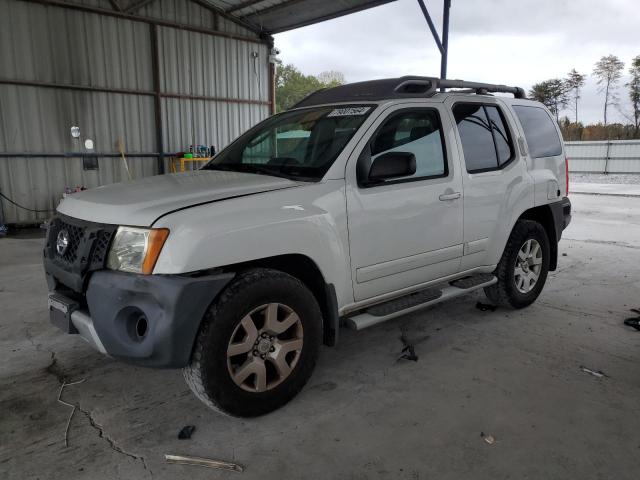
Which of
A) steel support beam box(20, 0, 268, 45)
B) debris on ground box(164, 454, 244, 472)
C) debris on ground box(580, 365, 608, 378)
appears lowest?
debris on ground box(580, 365, 608, 378)

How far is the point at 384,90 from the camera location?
3641 mm

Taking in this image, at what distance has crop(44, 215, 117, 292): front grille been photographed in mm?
2527

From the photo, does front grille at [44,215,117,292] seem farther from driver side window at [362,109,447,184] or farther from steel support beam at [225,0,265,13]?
steel support beam at [225,0,265,13]

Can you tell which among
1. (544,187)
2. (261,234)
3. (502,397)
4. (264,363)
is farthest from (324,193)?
(544,187)

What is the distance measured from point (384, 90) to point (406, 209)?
3.19ft

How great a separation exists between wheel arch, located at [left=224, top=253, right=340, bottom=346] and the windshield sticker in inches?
43.7

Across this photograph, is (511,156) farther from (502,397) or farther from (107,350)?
(107,350)

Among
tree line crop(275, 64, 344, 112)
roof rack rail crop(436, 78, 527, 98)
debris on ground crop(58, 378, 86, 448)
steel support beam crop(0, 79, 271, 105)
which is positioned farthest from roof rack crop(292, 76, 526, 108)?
tree line crop(275, 64, 344, 112)

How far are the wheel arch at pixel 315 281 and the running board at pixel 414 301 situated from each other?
0.54 ft

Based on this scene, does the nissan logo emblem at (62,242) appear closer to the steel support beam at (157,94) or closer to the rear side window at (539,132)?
the rear side window at (539,132)

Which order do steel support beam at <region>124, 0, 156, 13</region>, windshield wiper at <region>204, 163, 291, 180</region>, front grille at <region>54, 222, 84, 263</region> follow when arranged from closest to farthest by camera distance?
front grille at <region>54, 222, 84, 263</region>, windshield wiper at <region>204, 163, 291, 180</region>, steel support beam at <region>124, 0, 156, 13</region>

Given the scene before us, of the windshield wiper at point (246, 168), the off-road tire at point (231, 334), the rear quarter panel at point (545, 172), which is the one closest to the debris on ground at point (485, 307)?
the rear quarter panel at point (545, 172)

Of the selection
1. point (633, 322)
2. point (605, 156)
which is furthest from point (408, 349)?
point (605, 156)

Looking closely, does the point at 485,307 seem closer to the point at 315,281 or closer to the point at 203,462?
the point at 315,281
